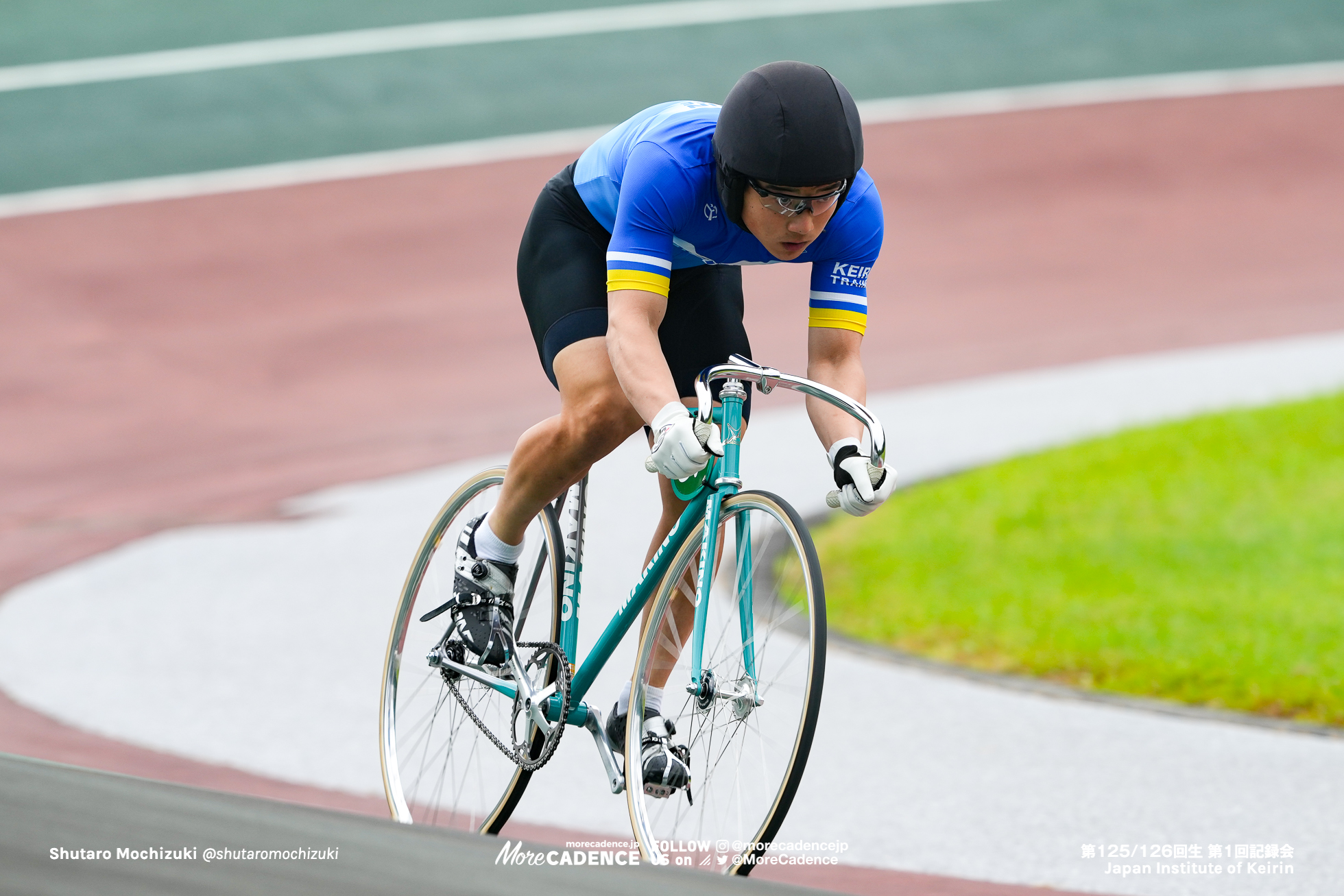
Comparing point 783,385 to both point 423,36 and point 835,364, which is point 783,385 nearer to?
point 835,364

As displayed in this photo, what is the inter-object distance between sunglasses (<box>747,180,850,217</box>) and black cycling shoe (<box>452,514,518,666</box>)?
1215 mm

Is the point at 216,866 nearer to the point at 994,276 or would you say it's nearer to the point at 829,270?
the point at 829,270

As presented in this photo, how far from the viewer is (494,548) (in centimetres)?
351

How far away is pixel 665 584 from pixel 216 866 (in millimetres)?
1018

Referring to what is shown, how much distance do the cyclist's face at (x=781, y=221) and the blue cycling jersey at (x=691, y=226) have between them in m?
0.11

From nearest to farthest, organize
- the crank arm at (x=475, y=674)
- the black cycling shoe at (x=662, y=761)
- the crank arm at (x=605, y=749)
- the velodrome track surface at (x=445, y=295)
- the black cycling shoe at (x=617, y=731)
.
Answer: the black cycling shoe at (x=662, y=761), the crank arm at (x=605, y=749), the black cycling shoe at (x=617, y=731), the crank arm at (x=475, y=674), the velodrome track surface at (x=445, y=295)

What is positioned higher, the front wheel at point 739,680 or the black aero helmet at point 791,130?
the black aero helmet at point 791,130

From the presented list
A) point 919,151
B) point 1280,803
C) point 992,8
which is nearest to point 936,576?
point 1280,803

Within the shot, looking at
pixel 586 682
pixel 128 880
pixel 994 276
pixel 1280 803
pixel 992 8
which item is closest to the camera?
pixel 128 880

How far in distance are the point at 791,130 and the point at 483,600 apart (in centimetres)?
146

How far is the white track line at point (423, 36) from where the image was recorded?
15.1 m

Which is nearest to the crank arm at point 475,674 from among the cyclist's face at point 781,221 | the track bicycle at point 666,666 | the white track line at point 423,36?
the track bicycle at point 666,666

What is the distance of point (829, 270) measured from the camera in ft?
9.95

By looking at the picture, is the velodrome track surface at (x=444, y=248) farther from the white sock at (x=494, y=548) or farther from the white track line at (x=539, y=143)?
the white sock at (x=494, y=548)
